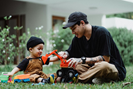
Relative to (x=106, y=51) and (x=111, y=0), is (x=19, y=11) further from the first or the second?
(x=106, y=51)

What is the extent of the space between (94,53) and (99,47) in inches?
6.1

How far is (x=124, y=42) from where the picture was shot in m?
9.77

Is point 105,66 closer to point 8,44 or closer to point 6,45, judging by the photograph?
point 8,44

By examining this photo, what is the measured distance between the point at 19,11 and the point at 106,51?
8.18 meters

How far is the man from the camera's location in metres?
3.38

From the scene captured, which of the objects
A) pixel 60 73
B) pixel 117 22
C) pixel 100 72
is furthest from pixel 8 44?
pixel 117 22

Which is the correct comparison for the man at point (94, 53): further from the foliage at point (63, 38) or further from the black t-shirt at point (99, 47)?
the foliage at point (63, 38)

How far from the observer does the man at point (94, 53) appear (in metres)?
3.38

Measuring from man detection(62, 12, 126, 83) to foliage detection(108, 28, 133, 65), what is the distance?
237 inches

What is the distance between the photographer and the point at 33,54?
12.6 feet

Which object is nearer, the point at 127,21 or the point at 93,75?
the point at 93,75

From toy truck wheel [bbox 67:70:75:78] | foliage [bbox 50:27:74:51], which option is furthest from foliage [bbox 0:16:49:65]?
toy truck wheel [bbox 67:70:75:78]

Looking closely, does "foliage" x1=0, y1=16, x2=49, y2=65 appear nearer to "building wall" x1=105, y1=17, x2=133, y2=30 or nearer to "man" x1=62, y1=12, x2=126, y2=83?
"man" x1=62, y1=12, x2=126, y2=83

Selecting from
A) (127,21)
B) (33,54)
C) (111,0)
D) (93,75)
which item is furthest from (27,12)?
(127,21)
